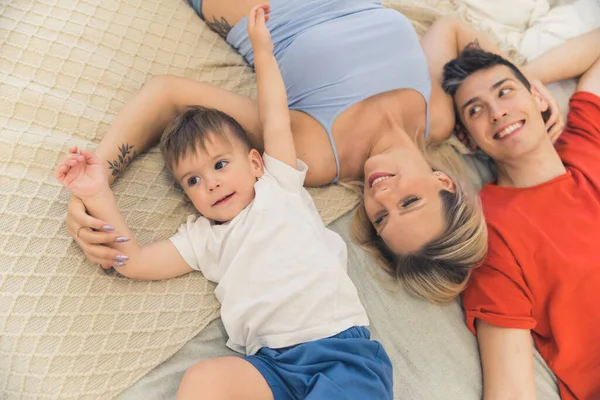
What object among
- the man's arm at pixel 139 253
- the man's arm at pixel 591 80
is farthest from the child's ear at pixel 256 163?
the man's arm at pixel 591 80

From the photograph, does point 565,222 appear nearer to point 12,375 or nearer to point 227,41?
point 227,41

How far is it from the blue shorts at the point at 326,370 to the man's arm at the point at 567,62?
1.09 metres

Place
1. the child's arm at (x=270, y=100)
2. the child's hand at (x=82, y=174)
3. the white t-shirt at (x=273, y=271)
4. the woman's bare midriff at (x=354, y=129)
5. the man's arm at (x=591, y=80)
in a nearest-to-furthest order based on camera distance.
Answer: the child's hand at (x=82, y=174), the white t-shirt at (x=273, y=271), the child's arm at (x=270, y=100), the woman's bare midriff at (x=354, y=129), the man's arm at (x=591, y=80)

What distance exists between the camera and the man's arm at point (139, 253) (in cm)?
97

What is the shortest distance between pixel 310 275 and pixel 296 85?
558 millimetres

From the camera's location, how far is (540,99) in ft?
4.72

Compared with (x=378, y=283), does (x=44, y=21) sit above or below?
above

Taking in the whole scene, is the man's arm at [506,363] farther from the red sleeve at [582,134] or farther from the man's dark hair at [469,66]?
the man's dark hair at [469,66]

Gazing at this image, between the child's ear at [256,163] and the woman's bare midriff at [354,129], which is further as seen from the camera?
the woman's bare midriff at [354,129]

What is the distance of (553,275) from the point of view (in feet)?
3.92

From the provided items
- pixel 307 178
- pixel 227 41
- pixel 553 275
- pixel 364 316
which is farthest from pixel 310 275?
pixel 227 41

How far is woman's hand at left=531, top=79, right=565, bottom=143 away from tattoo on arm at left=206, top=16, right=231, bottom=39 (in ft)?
3.11

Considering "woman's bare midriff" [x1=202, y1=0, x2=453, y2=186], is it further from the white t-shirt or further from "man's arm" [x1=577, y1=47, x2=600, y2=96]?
"man's arm" [x1=577, y1=47, x2=600, y2=96]

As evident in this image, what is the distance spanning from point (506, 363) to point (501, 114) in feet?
2.08
